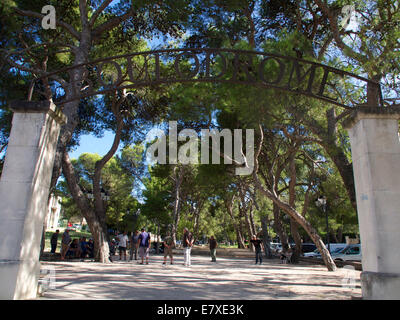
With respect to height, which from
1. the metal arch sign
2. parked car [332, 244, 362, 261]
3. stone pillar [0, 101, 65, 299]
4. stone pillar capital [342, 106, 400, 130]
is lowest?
parked car [332, 244, 362, 261]

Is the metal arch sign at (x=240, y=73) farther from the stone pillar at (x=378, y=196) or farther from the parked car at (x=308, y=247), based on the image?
the parked car at (x=308, y=247)

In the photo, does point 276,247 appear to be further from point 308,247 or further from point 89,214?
point 89,214

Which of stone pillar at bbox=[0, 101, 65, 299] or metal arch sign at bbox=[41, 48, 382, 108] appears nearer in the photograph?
stone pillar at bbox=[0, 101, 65, 299]

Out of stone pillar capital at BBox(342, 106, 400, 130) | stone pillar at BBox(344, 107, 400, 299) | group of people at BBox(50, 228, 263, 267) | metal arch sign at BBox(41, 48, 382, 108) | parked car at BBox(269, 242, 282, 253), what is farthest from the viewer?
parked car at BBox(269, 242, 282, 253)

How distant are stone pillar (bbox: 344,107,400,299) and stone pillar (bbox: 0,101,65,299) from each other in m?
5.06

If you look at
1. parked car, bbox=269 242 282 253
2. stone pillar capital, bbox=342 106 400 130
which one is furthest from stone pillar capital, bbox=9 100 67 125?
parked car, bbox=269 242 282 253

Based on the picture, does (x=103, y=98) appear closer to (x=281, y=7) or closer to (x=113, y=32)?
(x=113, y=32)

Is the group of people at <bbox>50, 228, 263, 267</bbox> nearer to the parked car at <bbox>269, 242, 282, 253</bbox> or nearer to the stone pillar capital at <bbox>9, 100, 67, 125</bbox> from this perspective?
the stone pillar capital at <bbox>9, 100, 67, 125</bbox>

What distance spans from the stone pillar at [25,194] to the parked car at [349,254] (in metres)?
18.4

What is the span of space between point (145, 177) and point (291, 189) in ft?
→ 73.4

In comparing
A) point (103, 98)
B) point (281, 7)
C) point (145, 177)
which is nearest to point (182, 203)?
point (145, 177)

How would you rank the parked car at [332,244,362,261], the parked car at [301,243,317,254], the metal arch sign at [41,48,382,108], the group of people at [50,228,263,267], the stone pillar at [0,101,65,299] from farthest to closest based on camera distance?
the parked car at [301,243,317,254], the parked car at [332,244,362,261], the group of people at [50,228,263,267], the metal arch sign at [41,48,382,108], the stone pillar at [0,101,65,299]

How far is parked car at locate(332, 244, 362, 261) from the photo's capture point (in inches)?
739
